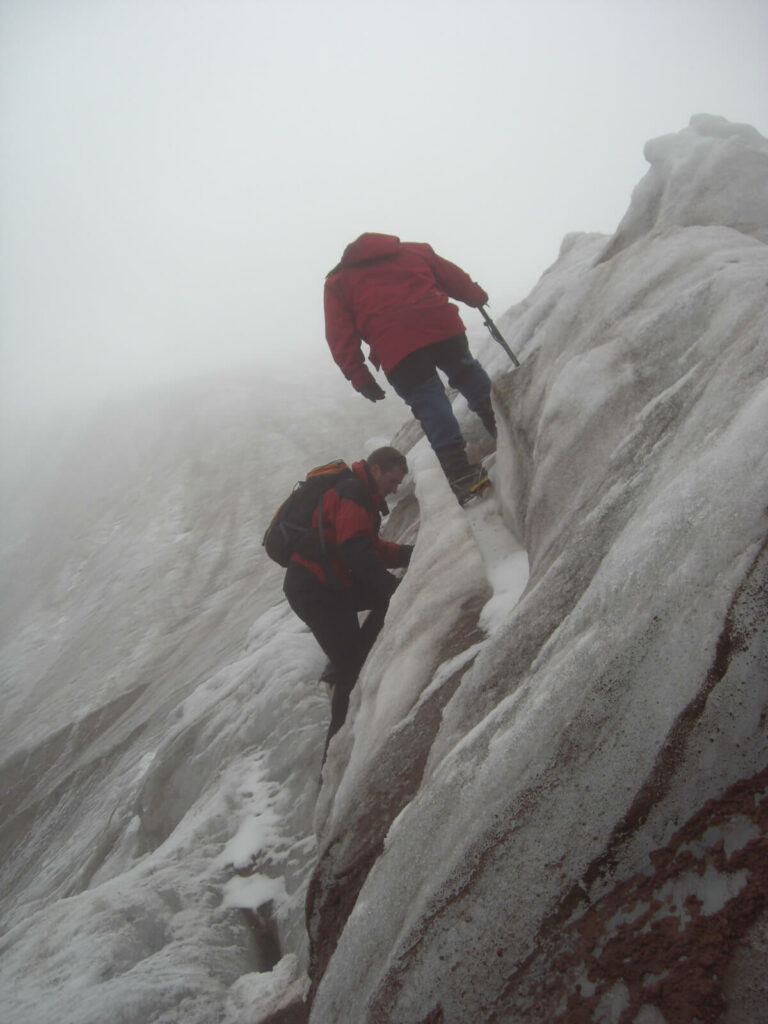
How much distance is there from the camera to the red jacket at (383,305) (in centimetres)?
489

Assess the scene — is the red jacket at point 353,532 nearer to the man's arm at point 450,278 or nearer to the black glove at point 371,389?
the black glove at point 371,389

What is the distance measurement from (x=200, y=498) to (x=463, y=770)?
22.4 meters

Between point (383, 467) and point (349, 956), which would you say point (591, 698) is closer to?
point (349, 956)

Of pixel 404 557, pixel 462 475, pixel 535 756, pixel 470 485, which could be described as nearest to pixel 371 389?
pixel 462 475

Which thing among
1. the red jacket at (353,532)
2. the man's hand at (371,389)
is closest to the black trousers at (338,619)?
the red jacket at (353,532)

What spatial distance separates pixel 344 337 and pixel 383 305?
1.65ft

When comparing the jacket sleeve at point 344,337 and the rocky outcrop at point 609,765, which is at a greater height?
the jacket sleeve at point 344,337

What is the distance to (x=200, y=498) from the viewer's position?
23.4 metres

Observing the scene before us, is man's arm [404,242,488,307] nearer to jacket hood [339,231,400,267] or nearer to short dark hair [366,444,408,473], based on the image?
jacket hood [339,231,400,267]

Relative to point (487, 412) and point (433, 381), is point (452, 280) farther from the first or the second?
point (487, 412)

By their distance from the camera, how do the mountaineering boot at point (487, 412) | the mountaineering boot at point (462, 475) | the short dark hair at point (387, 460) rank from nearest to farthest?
the short dark hair at point (387, 460) < the mountaineering boot at point (462, 475) < the mountaineering boot at point (487, 412)

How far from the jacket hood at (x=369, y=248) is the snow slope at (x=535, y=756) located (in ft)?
5.23

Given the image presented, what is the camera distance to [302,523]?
5.13m

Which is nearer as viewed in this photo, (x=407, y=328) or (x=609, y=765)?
(x=609, y=765)
